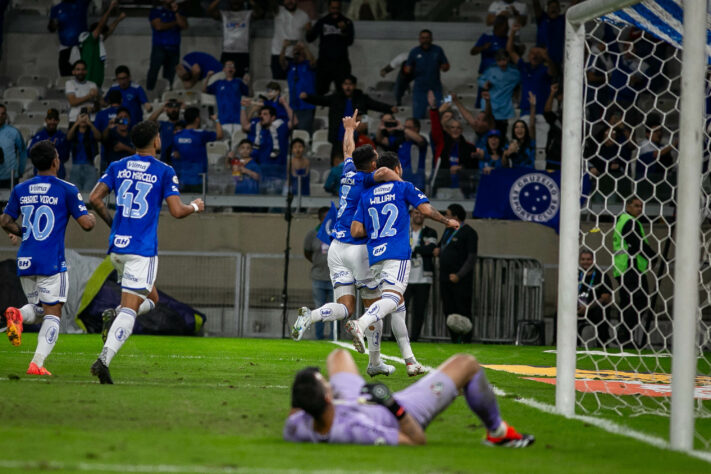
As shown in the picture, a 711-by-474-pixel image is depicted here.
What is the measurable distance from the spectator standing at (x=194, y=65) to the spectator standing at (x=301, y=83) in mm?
2177

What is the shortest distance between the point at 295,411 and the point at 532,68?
53.2 feet

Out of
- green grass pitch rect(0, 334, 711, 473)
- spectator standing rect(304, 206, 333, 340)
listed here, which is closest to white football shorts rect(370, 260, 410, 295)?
green grass pitch rect(0, 334, 711, 473)

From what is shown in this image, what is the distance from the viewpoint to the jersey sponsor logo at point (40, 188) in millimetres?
9016

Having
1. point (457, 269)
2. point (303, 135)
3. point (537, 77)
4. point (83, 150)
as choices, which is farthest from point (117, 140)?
point (537, 77)

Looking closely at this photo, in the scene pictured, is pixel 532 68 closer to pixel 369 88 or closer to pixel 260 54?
pixel 369 88

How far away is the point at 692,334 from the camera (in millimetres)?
5574

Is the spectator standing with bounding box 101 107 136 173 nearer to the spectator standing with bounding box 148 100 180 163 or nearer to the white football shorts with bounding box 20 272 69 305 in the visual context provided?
the spectator standing with bounding box 148 100 180 163

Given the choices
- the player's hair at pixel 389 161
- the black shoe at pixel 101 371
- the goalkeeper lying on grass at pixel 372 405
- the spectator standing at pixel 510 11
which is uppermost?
the spectator standing at pixel 510 11

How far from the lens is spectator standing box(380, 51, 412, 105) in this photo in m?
21.6

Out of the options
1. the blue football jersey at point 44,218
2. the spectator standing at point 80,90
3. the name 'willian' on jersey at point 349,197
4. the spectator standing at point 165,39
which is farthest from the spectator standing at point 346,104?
the blue football jersey at point 44,218

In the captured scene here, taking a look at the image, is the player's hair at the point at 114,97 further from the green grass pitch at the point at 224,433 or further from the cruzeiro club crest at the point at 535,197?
the green grass pitch at the point at 224,433

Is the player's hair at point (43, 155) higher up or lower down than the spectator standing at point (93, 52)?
lower down

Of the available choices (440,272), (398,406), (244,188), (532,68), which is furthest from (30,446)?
(532,68)

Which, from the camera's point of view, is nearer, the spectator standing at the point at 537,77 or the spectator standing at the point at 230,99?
the spectator standing at the point at 537,77
